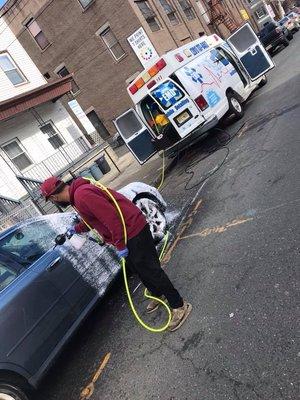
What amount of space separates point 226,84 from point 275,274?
25.3 ft

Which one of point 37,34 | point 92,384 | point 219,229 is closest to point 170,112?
point 219,229

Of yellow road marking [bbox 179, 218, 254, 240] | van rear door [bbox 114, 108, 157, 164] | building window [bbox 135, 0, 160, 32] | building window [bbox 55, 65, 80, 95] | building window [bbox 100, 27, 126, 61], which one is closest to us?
yellow road marking [bbox 179, 218, 254, 240]

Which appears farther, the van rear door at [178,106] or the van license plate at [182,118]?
the van license plate at [182,118]

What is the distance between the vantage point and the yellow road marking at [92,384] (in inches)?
153

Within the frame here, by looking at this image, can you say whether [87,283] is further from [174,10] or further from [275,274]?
[174,10]

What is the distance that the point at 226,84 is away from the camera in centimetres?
1047

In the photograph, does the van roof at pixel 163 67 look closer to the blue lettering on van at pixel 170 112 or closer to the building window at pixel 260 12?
the blue lettering on van at pixel 170 112

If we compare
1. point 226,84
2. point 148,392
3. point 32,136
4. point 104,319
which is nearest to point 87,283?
point 104,319

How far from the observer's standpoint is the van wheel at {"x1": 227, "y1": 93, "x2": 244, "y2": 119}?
411 inches

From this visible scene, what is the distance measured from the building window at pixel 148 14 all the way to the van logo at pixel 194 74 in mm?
16147

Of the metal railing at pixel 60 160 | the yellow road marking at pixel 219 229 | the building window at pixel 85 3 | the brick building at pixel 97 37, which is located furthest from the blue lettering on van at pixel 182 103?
the building window at pixel 85 3

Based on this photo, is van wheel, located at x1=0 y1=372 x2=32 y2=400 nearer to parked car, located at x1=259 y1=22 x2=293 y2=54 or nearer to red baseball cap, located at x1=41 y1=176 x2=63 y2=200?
red baseball cap, located at x1=41 y1=176 x2=63 y2=200

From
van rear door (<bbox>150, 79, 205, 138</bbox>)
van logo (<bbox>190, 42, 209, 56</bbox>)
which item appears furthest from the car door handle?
van logo (<bbox>190, 42, 209, 56</bbox>)

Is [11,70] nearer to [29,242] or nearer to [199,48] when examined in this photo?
[199,48]
